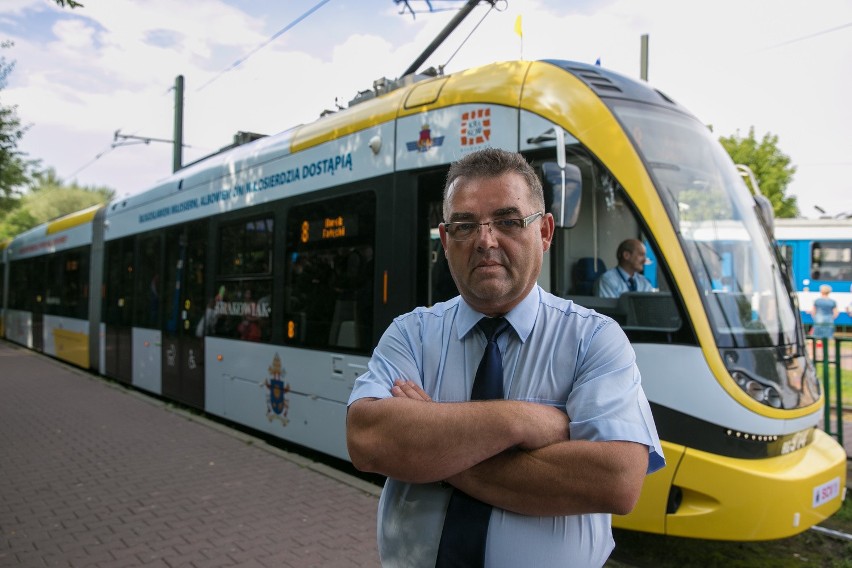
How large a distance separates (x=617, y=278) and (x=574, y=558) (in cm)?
294

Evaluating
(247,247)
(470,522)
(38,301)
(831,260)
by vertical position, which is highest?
(831,260)

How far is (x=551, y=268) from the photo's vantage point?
14.4 feet

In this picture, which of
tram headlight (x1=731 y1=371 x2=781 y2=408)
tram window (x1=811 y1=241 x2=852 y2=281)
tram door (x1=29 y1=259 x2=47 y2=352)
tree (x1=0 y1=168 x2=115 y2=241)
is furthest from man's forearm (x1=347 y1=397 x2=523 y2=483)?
tree (x1=0 y1=168 x2=115 y2=241)

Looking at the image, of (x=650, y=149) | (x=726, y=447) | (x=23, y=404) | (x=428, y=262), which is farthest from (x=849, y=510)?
(x=23, y=404)

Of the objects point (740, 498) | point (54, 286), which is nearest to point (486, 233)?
point (740, 498)

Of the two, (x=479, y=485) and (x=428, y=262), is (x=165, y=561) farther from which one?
(x=479, y=485)

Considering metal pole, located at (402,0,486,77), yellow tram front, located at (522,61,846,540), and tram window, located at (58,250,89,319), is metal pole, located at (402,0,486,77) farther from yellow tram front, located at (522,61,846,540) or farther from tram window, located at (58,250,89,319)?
tram window, located at (58,250,89,319)

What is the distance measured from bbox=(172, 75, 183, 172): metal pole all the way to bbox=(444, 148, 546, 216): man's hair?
15703mm

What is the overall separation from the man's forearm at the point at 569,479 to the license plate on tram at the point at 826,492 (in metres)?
2.95

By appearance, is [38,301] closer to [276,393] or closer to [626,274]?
[276,393]

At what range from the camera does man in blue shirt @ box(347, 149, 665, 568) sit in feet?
5.08

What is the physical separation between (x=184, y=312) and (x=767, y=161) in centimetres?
2799

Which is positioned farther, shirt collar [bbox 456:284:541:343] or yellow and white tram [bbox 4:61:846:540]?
yellow and white tram [bbox 4:61:846:540]

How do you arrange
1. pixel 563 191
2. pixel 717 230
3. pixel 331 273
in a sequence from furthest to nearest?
pixel 331 273
pixel 717 230
pixel 563 191
